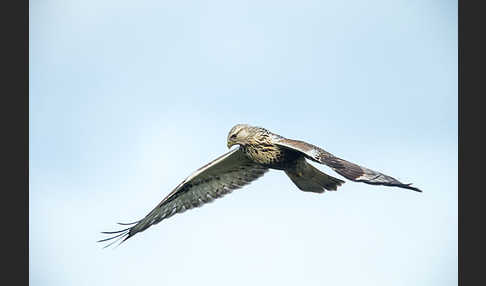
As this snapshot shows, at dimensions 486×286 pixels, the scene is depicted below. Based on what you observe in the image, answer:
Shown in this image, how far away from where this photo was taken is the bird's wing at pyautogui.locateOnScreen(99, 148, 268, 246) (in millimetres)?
9656

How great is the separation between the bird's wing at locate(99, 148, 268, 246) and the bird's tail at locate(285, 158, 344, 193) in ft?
2.09

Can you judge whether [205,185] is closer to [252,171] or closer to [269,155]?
[252,171]

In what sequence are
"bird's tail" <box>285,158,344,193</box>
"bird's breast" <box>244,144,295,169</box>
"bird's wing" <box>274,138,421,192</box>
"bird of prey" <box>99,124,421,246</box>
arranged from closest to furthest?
"bird's wing" <box>274,138,421,192</box>, "bird of prey" <box>99,124,421,246</box>, "bird's breast" <box>244,144,295,169</box>, "bird's tail" <box>285,158,344,193</box>

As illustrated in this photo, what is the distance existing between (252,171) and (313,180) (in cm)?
105

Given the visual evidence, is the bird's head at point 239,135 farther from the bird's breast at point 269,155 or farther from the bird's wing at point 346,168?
the bird's wing at point 346,168

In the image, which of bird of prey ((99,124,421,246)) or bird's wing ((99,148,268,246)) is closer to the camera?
bird of prey ((99,124,421,246))

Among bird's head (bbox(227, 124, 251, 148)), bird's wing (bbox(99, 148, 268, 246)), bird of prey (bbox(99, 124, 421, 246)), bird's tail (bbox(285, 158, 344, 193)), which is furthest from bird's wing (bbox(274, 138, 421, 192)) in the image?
bird's wing (bbox(99, 148, 268, 246))

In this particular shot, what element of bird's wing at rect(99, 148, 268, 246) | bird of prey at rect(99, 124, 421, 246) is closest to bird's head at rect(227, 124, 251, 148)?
bird of prey at rect(99, 124, 421, 246)

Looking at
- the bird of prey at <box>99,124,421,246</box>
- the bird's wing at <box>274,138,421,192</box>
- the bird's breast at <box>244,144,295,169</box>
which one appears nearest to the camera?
the bird's wing at <box>274,138,421,192</box>

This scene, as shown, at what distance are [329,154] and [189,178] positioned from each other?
2.61 m

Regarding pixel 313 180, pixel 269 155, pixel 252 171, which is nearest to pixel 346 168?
pixel 269 155

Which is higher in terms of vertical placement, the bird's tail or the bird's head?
the bird's head

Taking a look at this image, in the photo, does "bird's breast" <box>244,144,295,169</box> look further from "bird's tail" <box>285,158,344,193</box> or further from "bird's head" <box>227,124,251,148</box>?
"bird's tail" <box>285,158,344,193</box>

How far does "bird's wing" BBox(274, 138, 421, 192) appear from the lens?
6.73 metres
